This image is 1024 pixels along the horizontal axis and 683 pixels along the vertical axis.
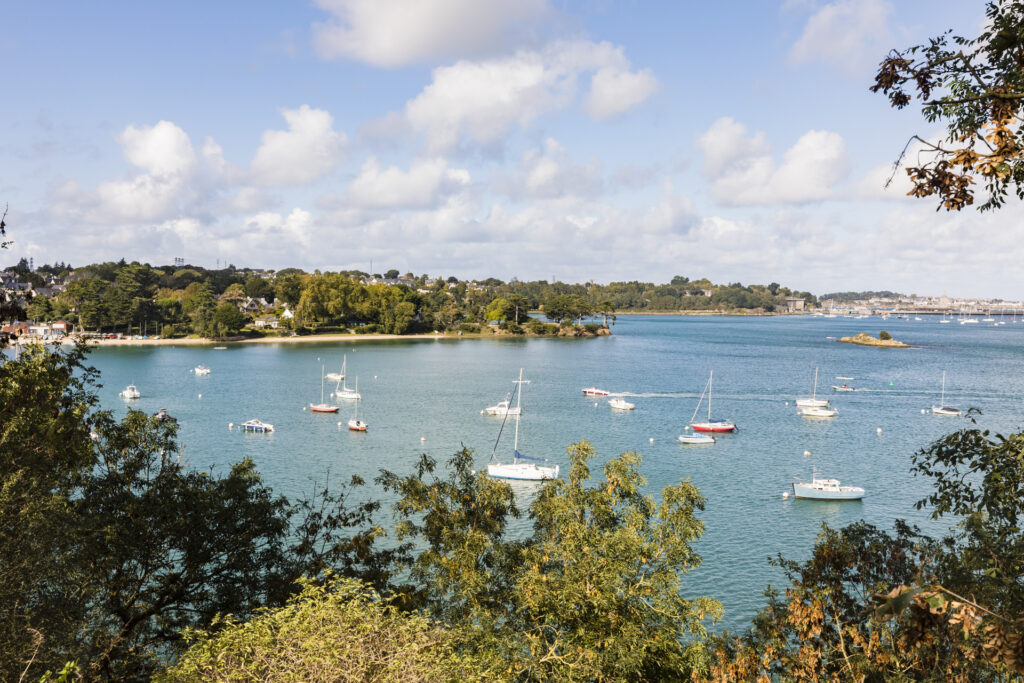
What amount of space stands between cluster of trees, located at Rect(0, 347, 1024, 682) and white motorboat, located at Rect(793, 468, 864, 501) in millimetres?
20151

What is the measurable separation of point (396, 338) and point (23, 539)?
111 m

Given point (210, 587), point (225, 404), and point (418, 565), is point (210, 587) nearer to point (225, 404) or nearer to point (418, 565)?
point (418, 565)

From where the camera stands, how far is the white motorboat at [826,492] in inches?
1207

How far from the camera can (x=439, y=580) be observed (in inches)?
446

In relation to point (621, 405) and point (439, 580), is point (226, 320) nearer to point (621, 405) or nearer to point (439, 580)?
point (621, 405)

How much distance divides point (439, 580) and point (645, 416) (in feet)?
139

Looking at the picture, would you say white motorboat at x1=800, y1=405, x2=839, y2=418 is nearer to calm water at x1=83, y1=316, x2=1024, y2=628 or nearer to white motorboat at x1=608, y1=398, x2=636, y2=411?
calm water at x1=83, y1=316, x2=1024, y2=628

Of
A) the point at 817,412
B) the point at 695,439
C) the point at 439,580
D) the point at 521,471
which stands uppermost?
the point at 439,580

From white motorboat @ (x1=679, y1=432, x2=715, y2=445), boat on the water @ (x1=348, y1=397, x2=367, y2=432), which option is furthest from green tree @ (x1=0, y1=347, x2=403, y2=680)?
white motorboat @ (x1=679, y1=432, x2=715, y2=445)

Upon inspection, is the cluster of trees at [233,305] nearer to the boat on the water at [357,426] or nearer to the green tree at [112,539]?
the boat on the water at [357,426]

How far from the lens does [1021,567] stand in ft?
28.5

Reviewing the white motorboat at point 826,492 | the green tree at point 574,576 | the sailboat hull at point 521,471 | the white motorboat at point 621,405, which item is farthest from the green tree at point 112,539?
the white motorboat at point 621,405

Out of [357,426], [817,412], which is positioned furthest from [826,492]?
[357,426]

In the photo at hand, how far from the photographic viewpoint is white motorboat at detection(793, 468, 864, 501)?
30.7 metres
